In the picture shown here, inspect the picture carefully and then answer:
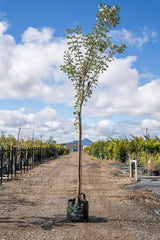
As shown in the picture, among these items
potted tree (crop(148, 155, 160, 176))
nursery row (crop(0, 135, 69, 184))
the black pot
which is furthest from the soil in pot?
potted tree (crop(148, 155, 160, 176))

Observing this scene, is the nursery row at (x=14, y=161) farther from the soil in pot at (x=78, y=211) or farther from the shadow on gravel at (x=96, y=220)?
the shadow on gravel at (x=96, y=220)

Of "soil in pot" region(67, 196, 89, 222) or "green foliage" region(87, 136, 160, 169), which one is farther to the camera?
"green foliage" region(87, 136, 160, 169)

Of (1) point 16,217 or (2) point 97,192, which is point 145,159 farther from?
(1) point 16,217

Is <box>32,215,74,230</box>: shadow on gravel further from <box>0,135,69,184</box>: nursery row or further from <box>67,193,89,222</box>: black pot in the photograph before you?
<box>0,135,69,184</box>: nursery row

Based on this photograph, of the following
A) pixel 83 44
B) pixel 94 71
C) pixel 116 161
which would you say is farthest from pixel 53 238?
pixel 116 161

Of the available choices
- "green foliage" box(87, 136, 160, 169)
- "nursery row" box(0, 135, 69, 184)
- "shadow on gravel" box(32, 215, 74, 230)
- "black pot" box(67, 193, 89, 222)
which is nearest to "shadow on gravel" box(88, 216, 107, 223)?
"black pot" box(67, 193, 89, 222)

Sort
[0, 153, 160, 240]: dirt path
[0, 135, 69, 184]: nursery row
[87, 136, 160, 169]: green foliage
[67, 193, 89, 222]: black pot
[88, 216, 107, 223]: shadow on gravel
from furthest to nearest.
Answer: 1. [87, 136, 160, 169]: green foliage
2. [0, 135, 69, 184]: nursery row
3. [88, 216, 107, 223]: shadow on gravel
4. [67, 193, 89, 222]: black pot
5. [0, 153, 160, 240]: dirt path

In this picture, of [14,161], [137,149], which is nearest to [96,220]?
[14,161]

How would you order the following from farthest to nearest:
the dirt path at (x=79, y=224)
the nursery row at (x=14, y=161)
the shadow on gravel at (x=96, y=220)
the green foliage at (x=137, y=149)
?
the green foliage at (x=137, y=149) → the nursery row at (x=14, y=161) → the shadow on gravel at (x=96, y=220) → the dirt path at (x=79, y=224)

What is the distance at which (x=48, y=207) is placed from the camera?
604 cm

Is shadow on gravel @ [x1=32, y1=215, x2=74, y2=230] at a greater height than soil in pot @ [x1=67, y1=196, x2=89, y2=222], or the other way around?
soil in pot @ [x1=67, y1=196, x2=89, y2=222]

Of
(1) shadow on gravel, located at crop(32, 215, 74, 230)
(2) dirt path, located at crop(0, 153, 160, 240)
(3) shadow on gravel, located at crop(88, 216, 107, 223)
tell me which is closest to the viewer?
(2) dirt path, located at crop(0, 153, 160, 240)

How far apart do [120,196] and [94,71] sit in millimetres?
4515

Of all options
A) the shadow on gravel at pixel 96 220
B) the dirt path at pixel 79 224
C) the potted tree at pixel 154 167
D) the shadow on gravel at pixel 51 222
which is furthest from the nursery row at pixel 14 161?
the potted tree at pixel 154 167
